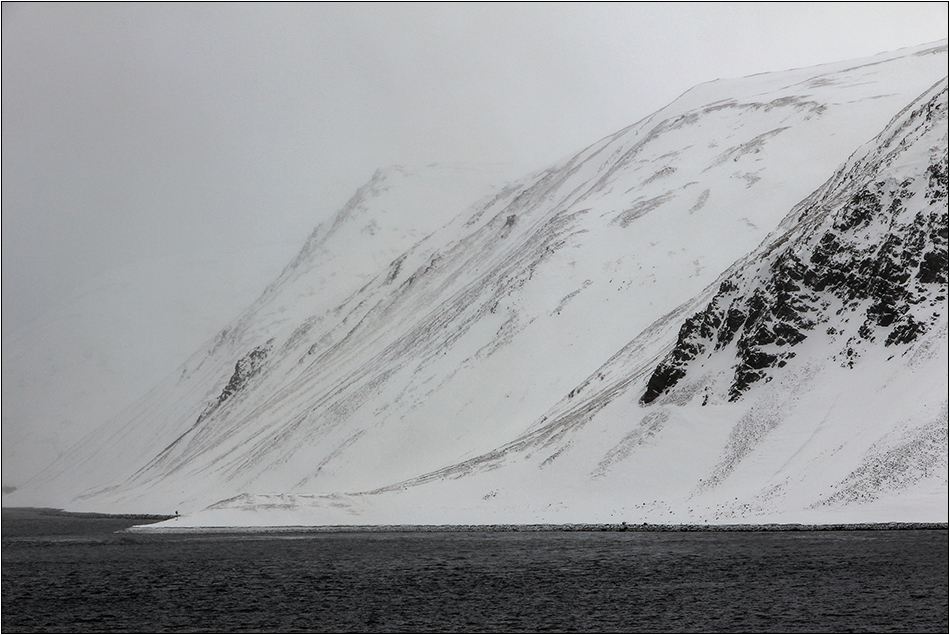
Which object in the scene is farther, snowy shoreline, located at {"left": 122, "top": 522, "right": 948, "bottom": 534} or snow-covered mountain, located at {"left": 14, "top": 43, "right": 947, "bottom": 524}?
snow-covered mountain, located at {"left": 14, "top": 43, "right": 947, "bottom": 524}

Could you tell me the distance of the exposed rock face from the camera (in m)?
104

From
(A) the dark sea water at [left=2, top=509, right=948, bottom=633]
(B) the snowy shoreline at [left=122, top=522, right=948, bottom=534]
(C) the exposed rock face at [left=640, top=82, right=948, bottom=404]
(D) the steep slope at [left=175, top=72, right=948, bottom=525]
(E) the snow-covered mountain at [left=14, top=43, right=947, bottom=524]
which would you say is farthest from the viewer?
(C) the exposed rock face at [left=640, top=82, right=948, bottom=404]

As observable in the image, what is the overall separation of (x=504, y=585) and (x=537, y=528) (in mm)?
37995

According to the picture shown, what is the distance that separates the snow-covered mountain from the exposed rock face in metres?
0.21

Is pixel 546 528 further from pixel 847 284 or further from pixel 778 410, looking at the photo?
pixel 847 284

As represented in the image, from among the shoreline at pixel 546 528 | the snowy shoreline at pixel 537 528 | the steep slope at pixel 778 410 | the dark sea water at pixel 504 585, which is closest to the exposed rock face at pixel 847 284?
the steep slope at pixel 778 410

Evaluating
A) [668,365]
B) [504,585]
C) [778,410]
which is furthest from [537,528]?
[504,585]

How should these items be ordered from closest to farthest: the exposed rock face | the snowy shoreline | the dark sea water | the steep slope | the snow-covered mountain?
1. the dark sea water
2. the snowy shoreline
3. the steep slope
4. the snow-covered mountain
5. the exposed rock face

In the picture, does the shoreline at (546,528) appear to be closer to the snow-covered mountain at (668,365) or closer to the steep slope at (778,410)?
the steep slope at (778,410)

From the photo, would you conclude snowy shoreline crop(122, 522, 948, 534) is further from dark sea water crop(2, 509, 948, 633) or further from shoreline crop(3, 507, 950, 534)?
dark sea water crop(2, 509, 948, 633)

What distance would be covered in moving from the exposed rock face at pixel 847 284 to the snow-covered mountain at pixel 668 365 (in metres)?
0.21

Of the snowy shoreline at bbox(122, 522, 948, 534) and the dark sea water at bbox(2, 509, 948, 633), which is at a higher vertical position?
the dark sea water at bbox(2, 509, 948, 633)

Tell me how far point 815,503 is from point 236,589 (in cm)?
4737

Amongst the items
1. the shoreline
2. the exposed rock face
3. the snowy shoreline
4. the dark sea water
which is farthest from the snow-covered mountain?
the dark sea water
